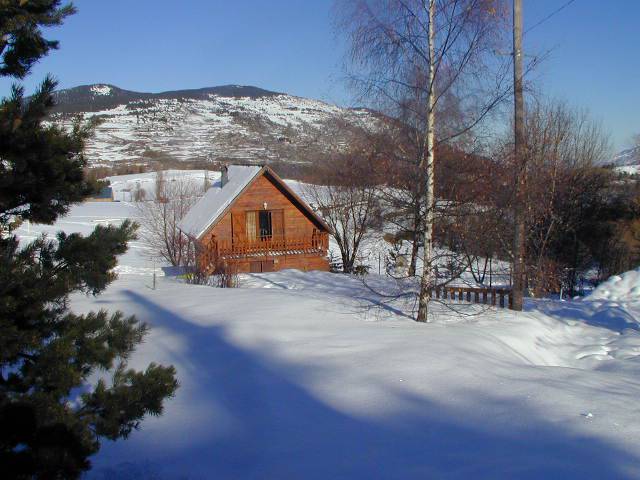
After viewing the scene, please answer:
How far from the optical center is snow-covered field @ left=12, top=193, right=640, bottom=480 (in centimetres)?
464

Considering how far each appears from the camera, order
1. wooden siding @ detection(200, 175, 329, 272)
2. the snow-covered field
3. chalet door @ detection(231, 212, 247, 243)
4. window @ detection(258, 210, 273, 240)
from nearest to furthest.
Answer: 1. the snow-covered field
2. wooden siding @ detection(200, 175, 329, 272)
3. chalet door @ detection(231, 212, 247, 243)
4. window @ detection(258, 210, 273, 240)

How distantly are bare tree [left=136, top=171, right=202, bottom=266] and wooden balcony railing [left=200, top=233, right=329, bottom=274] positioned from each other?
197cm

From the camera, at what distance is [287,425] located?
5.49 m

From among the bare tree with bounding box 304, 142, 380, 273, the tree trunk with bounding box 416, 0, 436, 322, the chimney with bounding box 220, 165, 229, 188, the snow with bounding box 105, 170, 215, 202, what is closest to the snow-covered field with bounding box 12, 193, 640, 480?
the tree trunk with bounding box 416, 0, 436, 322

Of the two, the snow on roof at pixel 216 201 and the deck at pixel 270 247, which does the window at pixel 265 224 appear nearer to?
the deck at pixel 270 247

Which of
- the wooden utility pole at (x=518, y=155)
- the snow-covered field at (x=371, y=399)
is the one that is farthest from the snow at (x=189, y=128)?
the snow-covered field at (x=371, y=399)

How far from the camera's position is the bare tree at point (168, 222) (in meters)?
28.4

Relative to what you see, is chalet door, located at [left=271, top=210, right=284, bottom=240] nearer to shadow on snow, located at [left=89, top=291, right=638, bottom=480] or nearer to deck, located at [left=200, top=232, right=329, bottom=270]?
deck, located at [left=200, top=232, right=329, bottom=270]

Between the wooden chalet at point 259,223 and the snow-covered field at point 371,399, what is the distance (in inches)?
610

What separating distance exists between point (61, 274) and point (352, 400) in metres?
3.23

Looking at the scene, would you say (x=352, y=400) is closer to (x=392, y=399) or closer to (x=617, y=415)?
(x=392, y=399)

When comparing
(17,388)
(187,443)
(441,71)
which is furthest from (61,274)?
(441,71)

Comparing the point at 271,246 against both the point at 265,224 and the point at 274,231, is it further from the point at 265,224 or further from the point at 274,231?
the point at 265,224

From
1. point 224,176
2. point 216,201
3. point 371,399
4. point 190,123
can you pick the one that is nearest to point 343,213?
point 224,176
